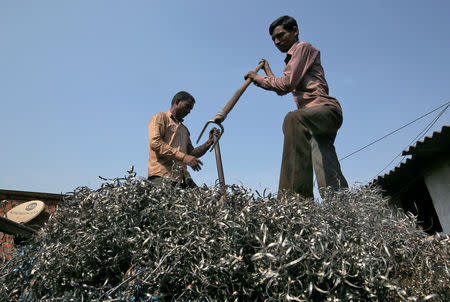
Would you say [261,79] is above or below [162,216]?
above

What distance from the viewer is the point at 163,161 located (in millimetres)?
3379

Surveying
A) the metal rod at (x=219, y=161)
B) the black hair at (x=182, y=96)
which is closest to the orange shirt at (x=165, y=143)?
the black hair at (x=182, y=96)

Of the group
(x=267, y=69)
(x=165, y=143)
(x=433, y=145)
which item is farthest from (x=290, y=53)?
(x=433, y=145)

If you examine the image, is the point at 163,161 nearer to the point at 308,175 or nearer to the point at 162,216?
the point at 308,175

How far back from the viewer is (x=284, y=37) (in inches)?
110

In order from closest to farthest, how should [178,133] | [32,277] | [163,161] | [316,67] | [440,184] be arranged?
1. [32,277]
2. [316,67]
3. [163,161]
4. [178,133]
5. [440,184]

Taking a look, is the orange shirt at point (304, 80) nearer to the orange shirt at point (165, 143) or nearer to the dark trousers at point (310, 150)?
the dark trousers at point (310, 150)

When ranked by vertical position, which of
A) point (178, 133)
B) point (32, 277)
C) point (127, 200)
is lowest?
point (32, 277)

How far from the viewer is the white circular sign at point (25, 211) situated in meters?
7.44

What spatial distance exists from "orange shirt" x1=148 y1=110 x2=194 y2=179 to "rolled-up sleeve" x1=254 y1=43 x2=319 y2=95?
4.09ft

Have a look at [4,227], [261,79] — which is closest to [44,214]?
[4,227]

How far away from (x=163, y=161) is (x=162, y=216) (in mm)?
2298

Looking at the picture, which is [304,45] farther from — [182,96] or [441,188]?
[441,188]

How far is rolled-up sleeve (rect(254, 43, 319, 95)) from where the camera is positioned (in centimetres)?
247
